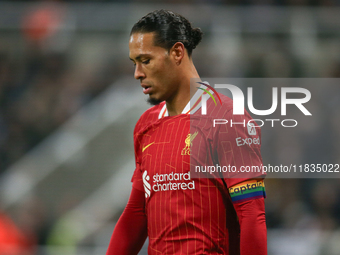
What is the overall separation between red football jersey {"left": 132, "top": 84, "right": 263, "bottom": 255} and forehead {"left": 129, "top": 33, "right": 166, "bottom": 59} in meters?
0.26

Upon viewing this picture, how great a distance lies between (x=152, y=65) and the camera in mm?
1574

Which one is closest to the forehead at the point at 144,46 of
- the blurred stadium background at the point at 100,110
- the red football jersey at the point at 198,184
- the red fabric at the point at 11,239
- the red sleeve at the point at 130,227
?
the red football jersey at the point at 198,184

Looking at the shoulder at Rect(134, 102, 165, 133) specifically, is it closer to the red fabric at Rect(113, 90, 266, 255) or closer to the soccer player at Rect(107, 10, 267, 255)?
the soccer player at Rect(107, 10, 267, 255)

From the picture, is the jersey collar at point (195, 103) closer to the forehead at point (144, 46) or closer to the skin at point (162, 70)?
the skin at point (162, 70)

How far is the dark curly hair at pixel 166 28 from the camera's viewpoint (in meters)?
1.58

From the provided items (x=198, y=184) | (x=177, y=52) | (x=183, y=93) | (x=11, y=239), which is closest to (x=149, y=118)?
(x=183, y=93)

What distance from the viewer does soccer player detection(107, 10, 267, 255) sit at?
141 centimetres

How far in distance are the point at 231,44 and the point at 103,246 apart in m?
2.38

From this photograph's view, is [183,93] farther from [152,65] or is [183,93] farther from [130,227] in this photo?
[130,227]

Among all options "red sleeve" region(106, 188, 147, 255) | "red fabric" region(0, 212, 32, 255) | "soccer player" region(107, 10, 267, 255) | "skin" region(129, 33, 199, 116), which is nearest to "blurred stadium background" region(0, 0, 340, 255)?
"red fabric" region(0, 212, 32, 255)

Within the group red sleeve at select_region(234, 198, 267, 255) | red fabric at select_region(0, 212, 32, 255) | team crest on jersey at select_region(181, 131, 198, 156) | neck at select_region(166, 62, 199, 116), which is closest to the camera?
red sleeve at select_region(234, 198, 267, 255)

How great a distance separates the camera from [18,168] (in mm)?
4430

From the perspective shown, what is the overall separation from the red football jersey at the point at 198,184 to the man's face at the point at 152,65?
5.6 inches

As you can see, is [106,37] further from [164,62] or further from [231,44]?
[164,62]
